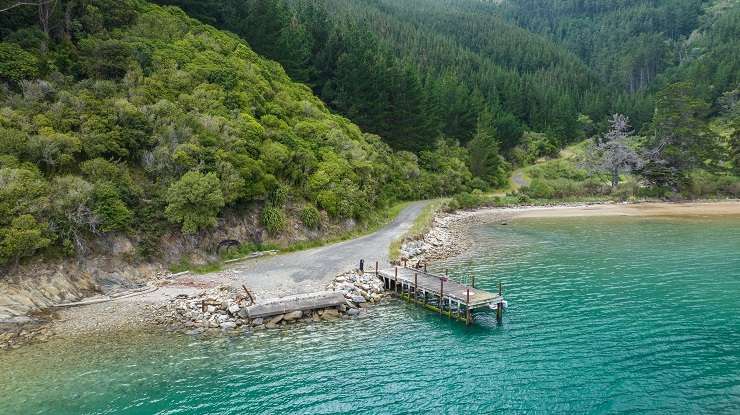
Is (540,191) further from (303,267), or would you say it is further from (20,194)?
(20,194)

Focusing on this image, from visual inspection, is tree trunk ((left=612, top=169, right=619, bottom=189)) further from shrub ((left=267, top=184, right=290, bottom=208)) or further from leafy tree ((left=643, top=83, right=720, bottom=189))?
shrub ((left=267, top=184, right=290, bottom=208))

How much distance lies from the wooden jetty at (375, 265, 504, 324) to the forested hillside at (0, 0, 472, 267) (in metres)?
12.1

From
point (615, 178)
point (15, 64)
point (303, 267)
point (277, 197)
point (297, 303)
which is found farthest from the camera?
point (615, 178)

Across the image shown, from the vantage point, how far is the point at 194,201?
34.3 meters

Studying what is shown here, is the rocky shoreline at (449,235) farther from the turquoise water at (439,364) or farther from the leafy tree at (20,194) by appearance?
the leafy tree at (20,194)

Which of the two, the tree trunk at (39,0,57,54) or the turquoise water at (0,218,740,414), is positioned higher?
the tree trunk at (39,0,57,54)

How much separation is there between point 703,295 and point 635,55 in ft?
610

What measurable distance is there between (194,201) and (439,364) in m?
22.0

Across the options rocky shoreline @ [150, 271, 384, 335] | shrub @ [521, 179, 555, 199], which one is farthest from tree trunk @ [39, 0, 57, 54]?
shrub @ [521, 179, 555, 199]

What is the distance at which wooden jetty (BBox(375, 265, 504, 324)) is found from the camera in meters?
27.4

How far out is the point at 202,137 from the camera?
3916 centimetres

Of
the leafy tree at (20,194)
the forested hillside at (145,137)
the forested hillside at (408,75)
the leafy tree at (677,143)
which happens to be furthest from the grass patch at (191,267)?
the leafy tree at (677,143)

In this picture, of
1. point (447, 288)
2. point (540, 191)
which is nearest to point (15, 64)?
point (447, 288)

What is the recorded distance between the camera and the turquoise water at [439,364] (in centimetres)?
1828
